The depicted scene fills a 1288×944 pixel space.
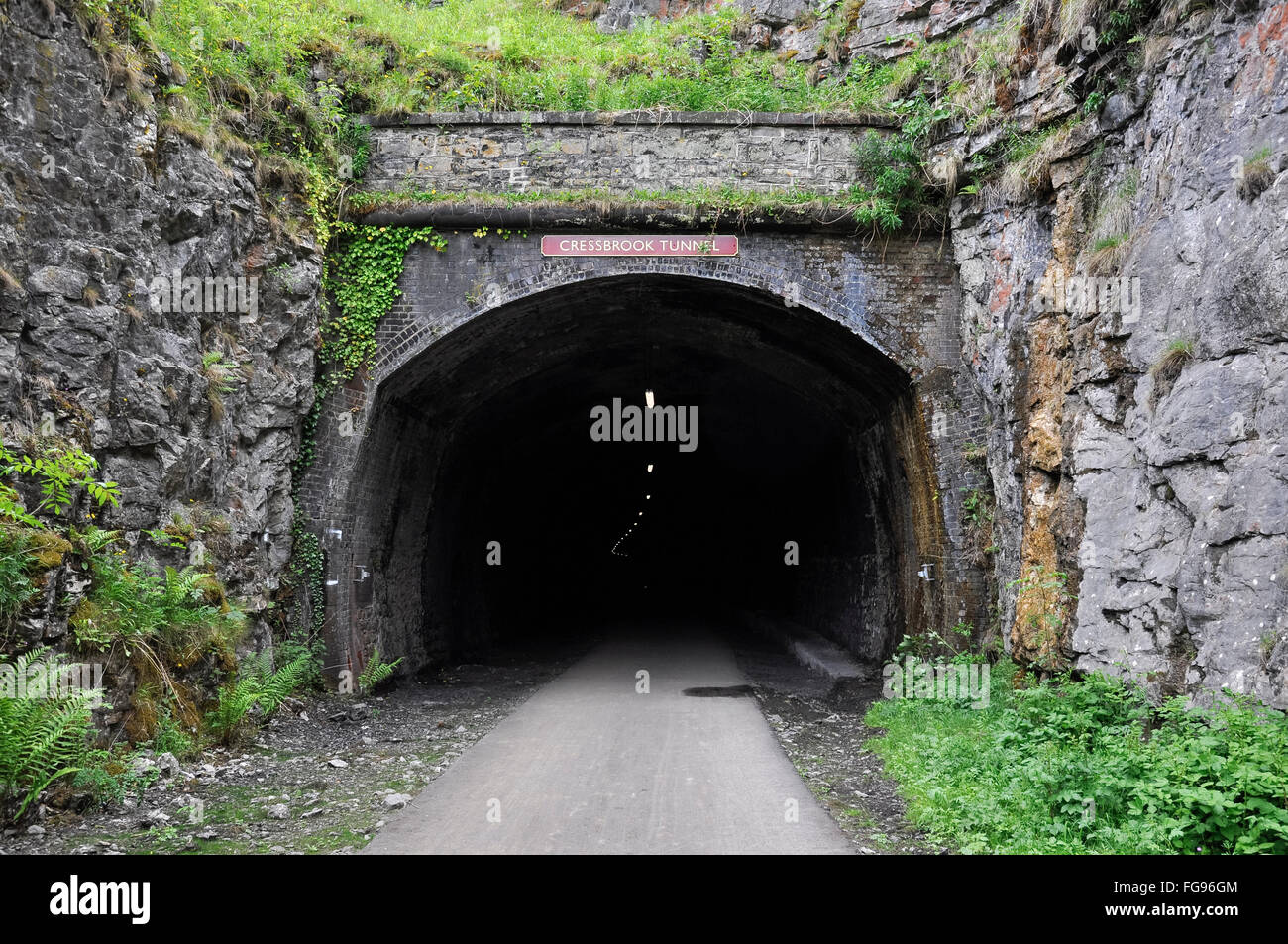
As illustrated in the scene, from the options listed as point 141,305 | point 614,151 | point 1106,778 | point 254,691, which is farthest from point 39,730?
point 614,151

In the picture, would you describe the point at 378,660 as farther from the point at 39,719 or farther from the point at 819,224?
the point at 819,224

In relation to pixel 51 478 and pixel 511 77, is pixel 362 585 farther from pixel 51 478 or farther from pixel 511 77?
pixel 511 77

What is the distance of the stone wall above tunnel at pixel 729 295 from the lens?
1150 centimetres

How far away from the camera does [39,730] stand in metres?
5.64

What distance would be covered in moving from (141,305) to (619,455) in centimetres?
1764

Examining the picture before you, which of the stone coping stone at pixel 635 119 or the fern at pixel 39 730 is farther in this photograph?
the stone coping stone at pixel 635 119

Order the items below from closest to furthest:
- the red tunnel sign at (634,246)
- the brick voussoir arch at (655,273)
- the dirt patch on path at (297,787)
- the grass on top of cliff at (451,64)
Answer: the dirt patch on path at (297,787) → the grass on top of cliff at (451,64) → the brick voussoir arch at (655,273) → the red tunnel sign at (634,246)

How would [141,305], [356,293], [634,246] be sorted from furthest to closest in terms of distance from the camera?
[634,246] < [356,293] < [141,305]

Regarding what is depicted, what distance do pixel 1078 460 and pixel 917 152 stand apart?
5304 millimetres

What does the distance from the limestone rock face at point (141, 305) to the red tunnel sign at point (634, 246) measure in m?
3.39

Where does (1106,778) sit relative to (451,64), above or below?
below

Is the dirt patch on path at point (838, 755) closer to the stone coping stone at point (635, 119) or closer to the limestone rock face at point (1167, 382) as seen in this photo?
the limestone rock face at point (1167, 382)

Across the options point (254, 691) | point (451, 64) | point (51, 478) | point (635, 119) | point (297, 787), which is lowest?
point (297, 787)

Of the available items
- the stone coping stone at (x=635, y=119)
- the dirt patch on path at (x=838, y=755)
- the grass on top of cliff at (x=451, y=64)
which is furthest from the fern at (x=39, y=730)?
the stone coping stone at (x=635, y=119)
